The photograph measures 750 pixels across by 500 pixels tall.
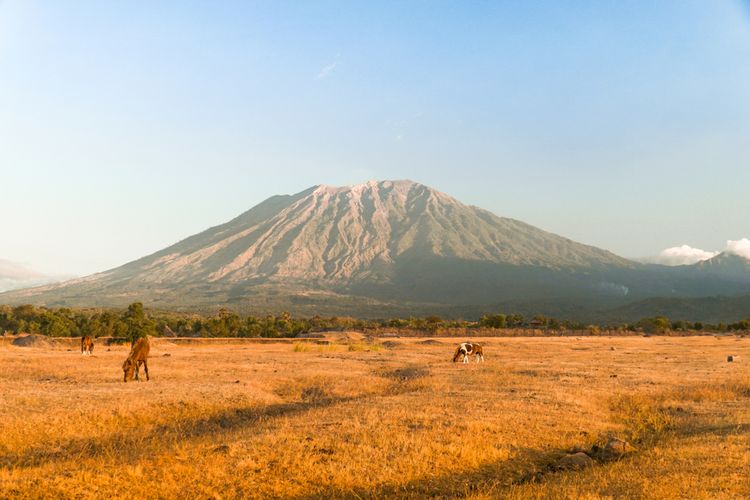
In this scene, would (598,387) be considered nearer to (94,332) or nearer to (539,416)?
(539,416)

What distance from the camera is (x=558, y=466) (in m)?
14.0

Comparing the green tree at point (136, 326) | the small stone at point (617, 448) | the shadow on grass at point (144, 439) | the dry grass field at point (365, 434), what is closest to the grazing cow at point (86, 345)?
the dry grass field at point (365, 434)

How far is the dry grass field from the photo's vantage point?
11883mm

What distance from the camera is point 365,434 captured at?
15.5 meters

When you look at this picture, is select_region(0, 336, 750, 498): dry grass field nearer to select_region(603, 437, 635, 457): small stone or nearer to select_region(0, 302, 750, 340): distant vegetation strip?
select_region(603, 437, 635, 457): small stone

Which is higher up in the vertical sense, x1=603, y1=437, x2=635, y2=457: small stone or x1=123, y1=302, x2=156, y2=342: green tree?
x1=603, y1=437, x2=635, y2=457: small stone

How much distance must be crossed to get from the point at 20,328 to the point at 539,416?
73427 millimetres

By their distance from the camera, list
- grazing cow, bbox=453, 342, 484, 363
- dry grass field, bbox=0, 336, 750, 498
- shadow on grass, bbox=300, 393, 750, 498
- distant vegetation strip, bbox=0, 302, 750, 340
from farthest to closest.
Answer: distant vegetation strip, bbox=0, 302, 750, 340, grazing cow, bbox=453, 342, 484, 363, shadow on grass, bbox=300, 393, 750, 498, dry grass field, bbox=0, 336, 750, 498

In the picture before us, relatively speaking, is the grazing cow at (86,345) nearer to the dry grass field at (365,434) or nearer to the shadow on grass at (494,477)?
the dry grass field at (365,434)

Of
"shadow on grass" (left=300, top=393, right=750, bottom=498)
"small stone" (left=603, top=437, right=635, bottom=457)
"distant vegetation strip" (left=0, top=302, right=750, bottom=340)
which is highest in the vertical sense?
"small stone" (left=603, top=437, right=635, bottom=457)

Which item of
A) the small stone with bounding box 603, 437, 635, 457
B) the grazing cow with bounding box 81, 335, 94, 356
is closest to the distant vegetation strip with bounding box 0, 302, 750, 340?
the grazing cow with bounding box 81, 335, 94, 356

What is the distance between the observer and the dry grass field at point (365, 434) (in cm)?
1188

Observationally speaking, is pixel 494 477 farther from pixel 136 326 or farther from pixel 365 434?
pixel 136 326

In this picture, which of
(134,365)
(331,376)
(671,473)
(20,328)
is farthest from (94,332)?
(671,473)
